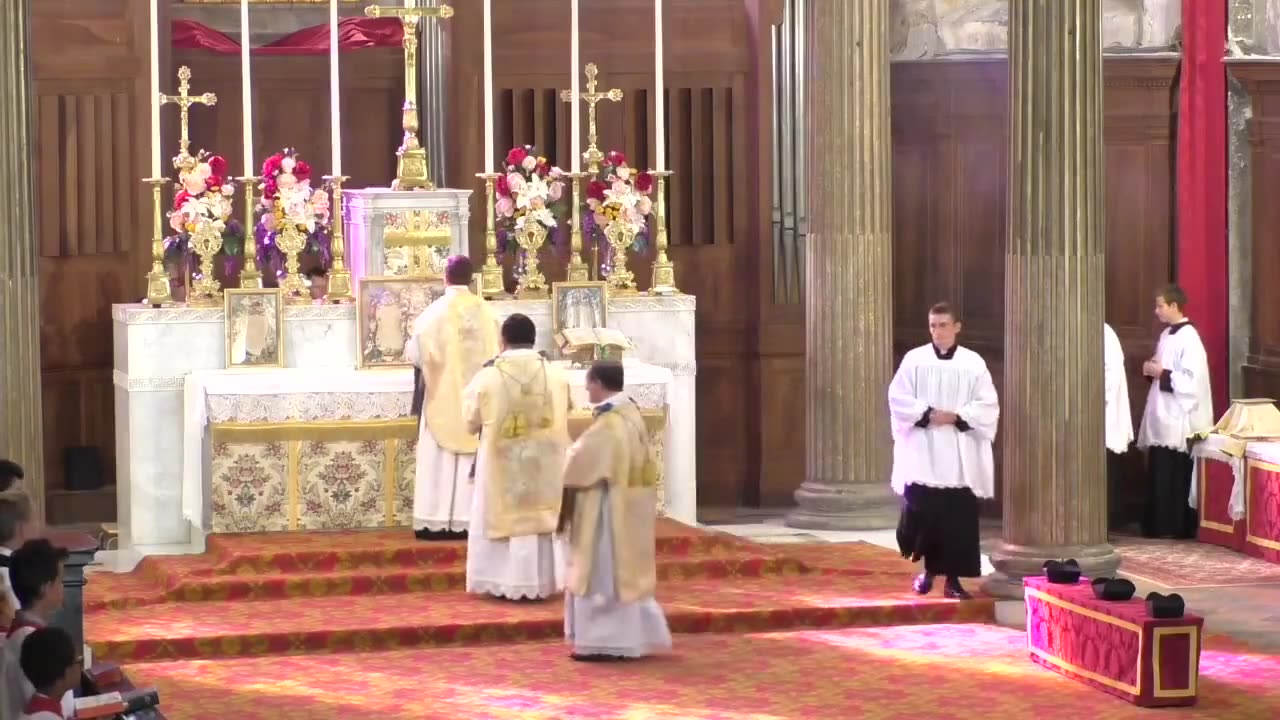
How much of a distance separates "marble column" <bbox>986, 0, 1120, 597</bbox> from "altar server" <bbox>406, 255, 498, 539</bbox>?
287 cm

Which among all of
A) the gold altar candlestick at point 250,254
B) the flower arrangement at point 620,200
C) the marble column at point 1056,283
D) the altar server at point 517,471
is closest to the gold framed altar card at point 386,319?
the gold altar candlestick at point 250,254

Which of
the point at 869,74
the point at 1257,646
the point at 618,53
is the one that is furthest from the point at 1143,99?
the point at 1257,646

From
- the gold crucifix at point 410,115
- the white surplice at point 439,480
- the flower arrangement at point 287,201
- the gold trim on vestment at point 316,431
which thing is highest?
the gold crucifix at point 410,115

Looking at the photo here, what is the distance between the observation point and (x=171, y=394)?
1354 cm

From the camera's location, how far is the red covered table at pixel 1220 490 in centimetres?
1440

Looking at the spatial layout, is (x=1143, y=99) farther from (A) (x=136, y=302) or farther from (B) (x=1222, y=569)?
(A) (x=136, y=302)

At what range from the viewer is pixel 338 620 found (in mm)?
11758

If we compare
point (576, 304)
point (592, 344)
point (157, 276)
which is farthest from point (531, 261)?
point (157, 276)

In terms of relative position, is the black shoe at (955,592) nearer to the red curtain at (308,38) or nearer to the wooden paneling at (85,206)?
the wooden paneling at (85,206)

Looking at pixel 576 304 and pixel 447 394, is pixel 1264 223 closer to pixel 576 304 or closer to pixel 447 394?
pixel 576 304

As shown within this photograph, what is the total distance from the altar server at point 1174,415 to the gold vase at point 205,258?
18.5 ft

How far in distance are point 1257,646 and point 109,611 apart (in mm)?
5546

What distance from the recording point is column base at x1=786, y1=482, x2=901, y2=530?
14617mm

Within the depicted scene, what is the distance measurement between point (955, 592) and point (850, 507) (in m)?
2.40
